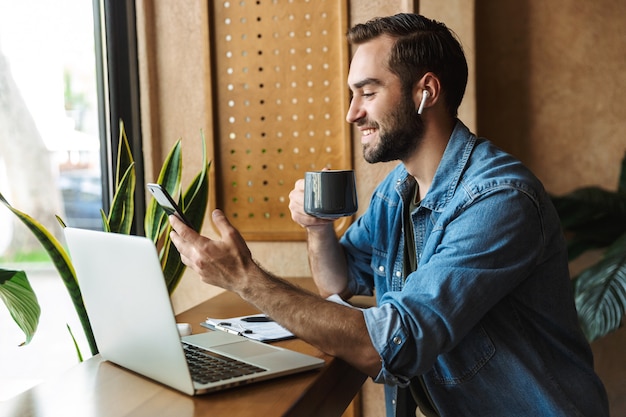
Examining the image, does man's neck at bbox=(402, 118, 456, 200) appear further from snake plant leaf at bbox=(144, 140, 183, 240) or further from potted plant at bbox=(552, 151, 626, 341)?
potted plant at bbox=(552, 151, 626, 341)

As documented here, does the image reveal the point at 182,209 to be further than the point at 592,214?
No

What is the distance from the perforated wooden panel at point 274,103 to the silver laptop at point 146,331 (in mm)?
1136

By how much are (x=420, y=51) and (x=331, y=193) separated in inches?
15.4

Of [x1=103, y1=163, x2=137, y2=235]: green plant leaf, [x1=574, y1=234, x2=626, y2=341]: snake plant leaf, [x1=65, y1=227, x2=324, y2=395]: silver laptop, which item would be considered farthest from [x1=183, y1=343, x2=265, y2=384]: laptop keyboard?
[x1=574, y1=234, x2=626, y2=341]: snake plant leaf

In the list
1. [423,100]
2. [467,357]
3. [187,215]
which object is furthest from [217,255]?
[187,215]

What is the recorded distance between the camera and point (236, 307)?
199cm

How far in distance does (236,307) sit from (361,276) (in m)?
0.35

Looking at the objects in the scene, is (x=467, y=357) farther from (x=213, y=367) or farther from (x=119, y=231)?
(x=119, y=231)

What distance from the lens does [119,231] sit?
198 cm

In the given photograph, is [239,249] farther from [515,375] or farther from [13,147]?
[13,147]

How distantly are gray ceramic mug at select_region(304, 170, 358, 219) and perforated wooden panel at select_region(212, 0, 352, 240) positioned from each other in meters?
0.84

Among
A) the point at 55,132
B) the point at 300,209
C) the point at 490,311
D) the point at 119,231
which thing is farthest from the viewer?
the point at 55,132

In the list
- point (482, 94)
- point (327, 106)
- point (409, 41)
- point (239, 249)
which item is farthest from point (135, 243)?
point (482, 94)

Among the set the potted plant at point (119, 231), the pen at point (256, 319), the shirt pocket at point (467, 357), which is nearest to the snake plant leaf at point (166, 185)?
the potted plant at point (119, 231)
